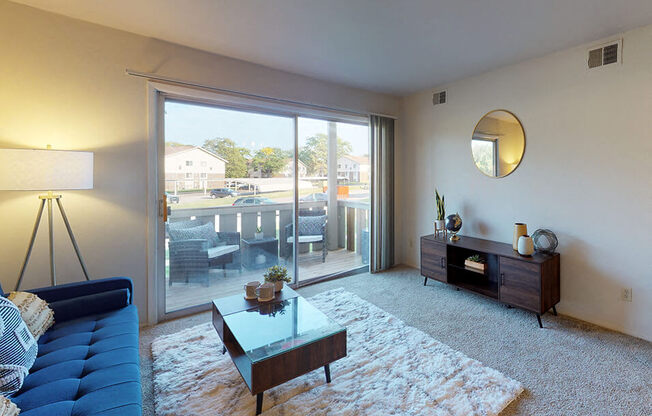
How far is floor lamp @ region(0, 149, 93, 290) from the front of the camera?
1.76m

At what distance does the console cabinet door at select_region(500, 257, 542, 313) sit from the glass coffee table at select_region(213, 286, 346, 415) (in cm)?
183

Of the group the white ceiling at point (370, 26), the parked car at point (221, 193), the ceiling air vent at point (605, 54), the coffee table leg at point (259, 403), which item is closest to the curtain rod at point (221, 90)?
the white ceiling at point (370, 26)

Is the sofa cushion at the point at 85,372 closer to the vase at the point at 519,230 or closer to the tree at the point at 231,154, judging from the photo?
the tree at the point at 231,154

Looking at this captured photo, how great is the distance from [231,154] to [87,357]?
6.70 ft

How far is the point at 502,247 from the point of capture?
3.01 m

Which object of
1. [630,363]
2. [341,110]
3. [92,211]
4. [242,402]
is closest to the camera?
[242,402]

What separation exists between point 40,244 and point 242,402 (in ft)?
6.48

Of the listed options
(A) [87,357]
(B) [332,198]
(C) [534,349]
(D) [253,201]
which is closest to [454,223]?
Answer: (C) [534,349]

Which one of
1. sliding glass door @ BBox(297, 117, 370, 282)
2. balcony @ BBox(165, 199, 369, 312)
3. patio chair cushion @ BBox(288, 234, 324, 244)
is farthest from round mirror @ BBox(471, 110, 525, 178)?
patio chair cushion @ BBox(288, 234, 324, 244)

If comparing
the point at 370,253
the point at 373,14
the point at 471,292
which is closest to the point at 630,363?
the point at 471,292

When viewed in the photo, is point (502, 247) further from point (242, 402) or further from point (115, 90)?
point (115, 90)

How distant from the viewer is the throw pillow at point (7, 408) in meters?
1.04

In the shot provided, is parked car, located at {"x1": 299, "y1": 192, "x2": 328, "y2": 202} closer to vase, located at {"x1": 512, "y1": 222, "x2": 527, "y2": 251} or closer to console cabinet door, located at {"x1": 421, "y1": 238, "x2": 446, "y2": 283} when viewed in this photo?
console cabinet door, located at {"x1": 421, "y1": 238, "x2": 446, "y2": 283}

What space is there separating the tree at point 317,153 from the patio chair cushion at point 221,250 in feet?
4.18
